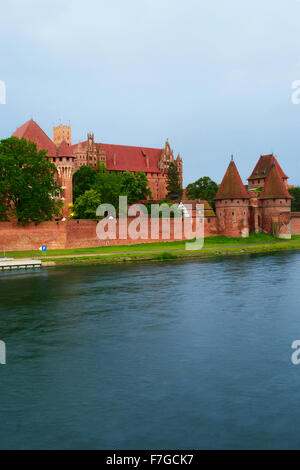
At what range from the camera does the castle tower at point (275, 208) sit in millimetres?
61219

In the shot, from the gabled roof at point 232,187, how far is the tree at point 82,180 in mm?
18152

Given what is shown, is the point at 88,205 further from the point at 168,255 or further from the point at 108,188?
the point at 168,255

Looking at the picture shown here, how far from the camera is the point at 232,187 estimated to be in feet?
195

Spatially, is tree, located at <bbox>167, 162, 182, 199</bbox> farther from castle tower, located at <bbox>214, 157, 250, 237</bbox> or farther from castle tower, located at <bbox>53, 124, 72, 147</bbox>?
castle tower, located at <bbox>214, 157, 250, 237</bbox>

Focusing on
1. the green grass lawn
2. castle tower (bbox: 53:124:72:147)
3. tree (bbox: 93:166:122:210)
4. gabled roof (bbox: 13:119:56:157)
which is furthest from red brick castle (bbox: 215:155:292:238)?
castle tower (bbox: 53:124:72:147)

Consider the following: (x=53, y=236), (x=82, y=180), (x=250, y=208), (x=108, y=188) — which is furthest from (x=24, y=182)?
(x=250, y=208)

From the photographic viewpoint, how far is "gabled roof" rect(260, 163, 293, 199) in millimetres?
61531

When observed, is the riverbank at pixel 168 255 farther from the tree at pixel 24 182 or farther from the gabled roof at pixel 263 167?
the gabled roof at pixel 263 167

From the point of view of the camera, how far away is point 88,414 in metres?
10.6

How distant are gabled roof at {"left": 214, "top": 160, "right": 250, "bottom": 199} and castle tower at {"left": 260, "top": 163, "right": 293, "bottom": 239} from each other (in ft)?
14.0

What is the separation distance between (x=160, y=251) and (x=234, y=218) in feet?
49.0

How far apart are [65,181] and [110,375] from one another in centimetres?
4801

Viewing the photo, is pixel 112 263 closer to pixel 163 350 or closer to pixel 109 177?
pixel 109 177
